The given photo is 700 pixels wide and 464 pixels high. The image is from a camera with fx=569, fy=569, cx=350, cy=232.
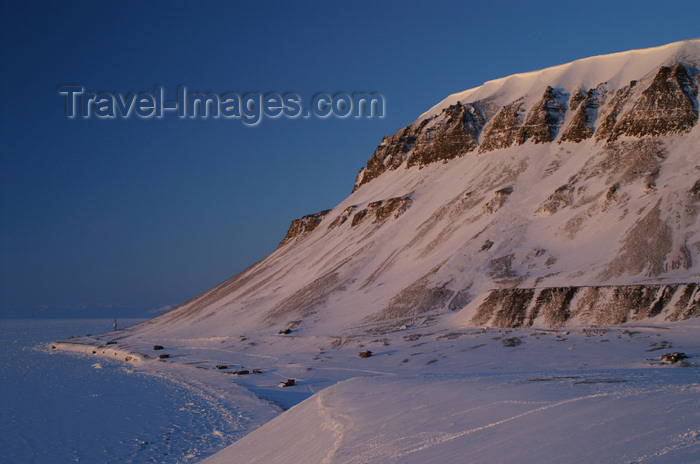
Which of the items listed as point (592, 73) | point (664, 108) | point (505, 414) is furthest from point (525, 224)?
point (505, 414)

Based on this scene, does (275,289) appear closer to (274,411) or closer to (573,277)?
(573,277)

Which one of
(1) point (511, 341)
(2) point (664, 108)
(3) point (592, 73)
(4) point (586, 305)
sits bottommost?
(1) point (511, 341)

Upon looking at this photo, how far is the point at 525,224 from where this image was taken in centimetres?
6756

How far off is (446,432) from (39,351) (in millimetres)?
84767

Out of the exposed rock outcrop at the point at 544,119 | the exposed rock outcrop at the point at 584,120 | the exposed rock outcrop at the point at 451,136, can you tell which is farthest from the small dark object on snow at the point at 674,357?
the exposed rock outcrop at the point at 451,136

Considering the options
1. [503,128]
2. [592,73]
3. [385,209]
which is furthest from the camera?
[592,73]

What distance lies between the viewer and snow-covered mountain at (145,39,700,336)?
4900 cm

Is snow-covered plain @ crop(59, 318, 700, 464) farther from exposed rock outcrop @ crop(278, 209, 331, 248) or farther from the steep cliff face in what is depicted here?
exposed rock outcrop @ crop(278, 209, 331, 248)

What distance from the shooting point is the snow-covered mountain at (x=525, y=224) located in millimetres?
49000

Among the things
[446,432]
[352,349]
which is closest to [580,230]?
[352,349]

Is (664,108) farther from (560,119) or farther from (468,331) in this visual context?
(468,331)

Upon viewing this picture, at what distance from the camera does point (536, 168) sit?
265 ft

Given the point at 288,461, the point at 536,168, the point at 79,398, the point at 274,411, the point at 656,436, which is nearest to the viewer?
the point at 656,436

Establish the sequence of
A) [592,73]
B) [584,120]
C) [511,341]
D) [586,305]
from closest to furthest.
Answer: [511,341] → [586,305] → [584,120] → [592,73]
